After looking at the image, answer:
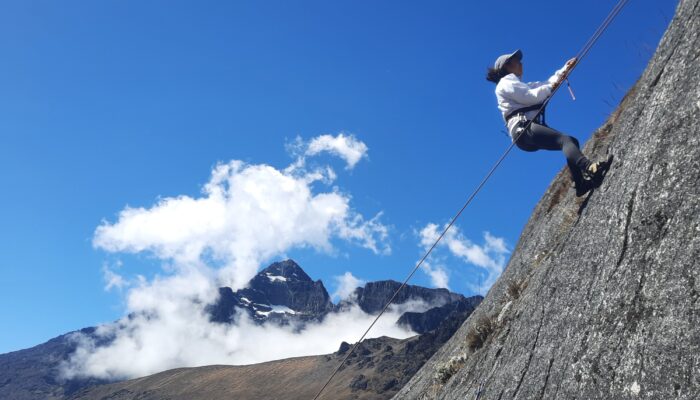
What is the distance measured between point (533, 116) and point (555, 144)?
75 cm

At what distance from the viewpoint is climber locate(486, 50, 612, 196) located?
9.95 meters

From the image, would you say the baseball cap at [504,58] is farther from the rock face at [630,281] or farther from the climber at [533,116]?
the rock face at [630,281]

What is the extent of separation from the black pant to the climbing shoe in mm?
141

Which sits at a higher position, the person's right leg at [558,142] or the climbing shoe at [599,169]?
the person's right leg at [558,142]

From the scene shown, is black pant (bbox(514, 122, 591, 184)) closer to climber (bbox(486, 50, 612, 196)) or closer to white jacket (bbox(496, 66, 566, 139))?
climber (bbox(486, 50, 612, 196))

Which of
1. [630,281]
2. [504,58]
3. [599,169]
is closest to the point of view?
[630,281]

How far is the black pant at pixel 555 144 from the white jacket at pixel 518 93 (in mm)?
343

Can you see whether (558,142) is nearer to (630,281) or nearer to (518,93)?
(518,93)

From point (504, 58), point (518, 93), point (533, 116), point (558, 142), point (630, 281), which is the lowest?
point (630, 281)

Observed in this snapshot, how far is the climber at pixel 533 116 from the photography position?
9945 mm

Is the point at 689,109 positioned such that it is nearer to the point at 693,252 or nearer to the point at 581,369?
the point at 693,252

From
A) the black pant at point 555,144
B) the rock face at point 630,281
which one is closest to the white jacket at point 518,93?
the black pant at point 555,144

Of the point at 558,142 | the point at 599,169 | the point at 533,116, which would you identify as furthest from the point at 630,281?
the point at 533,116

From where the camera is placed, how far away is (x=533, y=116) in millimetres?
10906
